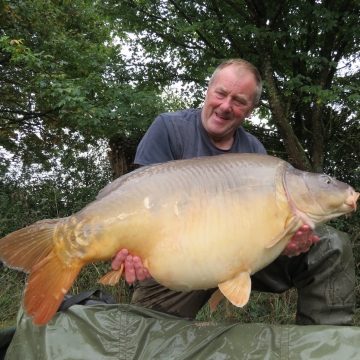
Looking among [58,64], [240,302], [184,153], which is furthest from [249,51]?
[240,302]

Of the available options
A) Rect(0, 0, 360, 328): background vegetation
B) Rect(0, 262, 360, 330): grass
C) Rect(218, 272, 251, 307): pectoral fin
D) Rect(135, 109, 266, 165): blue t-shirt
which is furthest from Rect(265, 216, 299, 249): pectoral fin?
Rect(0, 0, 360, 328): background vegetation

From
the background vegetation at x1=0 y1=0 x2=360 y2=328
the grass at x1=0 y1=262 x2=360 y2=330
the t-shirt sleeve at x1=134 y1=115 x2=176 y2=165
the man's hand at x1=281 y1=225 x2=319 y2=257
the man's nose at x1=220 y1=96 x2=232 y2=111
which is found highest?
the background vegetation at x1=0 y1=0 x2=360 y2=328

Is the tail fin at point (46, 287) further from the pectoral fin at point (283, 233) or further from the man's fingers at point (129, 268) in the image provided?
the pectoral fin at point (283, 233)

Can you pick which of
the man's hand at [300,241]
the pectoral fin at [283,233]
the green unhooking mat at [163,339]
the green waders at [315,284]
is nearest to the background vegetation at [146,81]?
the green waders at [315,284]

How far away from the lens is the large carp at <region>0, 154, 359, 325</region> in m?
1.16

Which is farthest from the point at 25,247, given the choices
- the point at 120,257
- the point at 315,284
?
the point at 315,284

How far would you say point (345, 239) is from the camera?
1818mm

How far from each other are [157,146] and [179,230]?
2.06 feet

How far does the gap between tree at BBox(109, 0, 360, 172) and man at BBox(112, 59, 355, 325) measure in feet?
6.32

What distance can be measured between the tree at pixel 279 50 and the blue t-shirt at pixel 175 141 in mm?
1991

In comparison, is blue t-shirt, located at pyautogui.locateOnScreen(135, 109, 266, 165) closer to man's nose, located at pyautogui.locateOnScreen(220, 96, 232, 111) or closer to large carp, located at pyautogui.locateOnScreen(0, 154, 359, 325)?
man's nose, located at pyautogui.locateOnScreen(220, 96, 232, 111)

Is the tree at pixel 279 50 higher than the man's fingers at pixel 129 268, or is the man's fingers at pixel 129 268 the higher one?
the tree at pixel 279 50

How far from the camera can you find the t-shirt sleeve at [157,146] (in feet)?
5.69

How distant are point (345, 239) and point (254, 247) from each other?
77cm
